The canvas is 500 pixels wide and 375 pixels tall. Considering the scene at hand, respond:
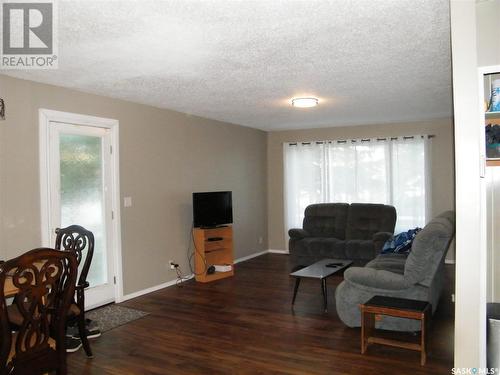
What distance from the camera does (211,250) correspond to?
603cm

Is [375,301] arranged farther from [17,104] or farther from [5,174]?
[17,104]

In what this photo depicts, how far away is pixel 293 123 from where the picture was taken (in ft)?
23.5

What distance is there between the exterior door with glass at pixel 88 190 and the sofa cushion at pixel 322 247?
307cm

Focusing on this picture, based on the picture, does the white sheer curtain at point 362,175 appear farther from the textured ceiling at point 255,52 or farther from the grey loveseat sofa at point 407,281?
the grey loveseat sofa at point 407,281

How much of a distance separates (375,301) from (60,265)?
2403 mm

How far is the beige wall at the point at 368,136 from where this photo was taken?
266 inches

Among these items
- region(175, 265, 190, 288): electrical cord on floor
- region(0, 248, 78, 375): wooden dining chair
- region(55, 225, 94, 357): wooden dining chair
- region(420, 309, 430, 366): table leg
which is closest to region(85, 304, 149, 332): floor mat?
region(55, 225, 94, 357): wooden dining chair

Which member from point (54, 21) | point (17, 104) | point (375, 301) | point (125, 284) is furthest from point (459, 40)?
point (125, 284)

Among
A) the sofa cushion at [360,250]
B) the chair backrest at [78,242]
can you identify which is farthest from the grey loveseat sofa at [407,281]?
the chair backrest at [78,242]

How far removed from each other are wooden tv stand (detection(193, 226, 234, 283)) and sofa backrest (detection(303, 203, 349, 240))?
1652 mm

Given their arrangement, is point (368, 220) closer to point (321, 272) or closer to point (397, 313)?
point (321, 272)

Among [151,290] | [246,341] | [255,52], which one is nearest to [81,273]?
[246,341]

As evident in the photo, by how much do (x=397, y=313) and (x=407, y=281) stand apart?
49cm
